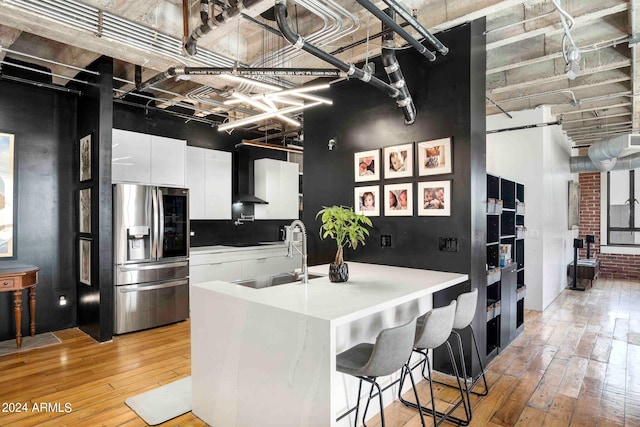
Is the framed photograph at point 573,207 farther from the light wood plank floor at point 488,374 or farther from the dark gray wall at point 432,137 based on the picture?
the dark gray wall at point 432,137

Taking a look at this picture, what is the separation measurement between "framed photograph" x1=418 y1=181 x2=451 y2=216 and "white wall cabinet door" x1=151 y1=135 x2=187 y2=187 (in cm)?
347

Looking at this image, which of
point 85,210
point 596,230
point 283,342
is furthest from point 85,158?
point 596,230

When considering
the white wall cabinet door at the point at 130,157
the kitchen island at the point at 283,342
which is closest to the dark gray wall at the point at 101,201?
the white wall cabinet door at the point at 130,157

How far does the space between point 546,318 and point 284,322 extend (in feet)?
15.3

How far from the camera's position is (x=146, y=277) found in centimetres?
Answer: 460

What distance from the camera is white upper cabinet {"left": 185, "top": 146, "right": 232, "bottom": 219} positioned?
18.7 ft

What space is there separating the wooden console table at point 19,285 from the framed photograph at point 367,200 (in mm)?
3446

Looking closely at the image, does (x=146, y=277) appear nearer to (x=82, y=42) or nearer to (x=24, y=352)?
(x=24, y=352)

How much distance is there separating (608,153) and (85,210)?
7.60 metres

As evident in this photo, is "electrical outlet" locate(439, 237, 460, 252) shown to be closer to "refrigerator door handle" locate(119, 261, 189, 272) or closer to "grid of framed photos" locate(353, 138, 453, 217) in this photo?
"grid of framed photos" locate(353, 138, 453, 217)

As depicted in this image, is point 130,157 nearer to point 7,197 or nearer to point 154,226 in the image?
point 154,226

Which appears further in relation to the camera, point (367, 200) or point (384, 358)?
Result: point (367, 200)

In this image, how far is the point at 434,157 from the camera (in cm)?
331

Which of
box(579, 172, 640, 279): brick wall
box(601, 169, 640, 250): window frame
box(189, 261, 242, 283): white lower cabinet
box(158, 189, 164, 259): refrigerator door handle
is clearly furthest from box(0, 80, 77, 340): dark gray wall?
box(601, 169, 640, 250): window frame
